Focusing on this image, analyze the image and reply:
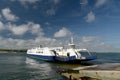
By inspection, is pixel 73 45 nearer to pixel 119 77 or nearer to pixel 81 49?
pixel 81 49

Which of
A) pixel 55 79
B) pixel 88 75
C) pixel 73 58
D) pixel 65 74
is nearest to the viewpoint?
pixel 88 75

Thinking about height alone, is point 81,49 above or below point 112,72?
above

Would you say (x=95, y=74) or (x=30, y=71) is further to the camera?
(x=30, y=71)

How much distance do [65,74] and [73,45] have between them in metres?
46.7

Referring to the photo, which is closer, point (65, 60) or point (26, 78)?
point (26, 78)

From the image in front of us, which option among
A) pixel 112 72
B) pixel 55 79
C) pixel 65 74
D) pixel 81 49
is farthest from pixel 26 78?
pixel 81 49

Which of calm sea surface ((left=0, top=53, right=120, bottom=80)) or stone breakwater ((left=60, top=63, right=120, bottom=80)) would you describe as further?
calm sea surface ((left=0, top=53, right=120, bottom=80))

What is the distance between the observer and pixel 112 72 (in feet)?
61.5

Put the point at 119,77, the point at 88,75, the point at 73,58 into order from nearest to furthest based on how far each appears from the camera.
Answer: the point at 119,77, the point at 88,75, the point at 73,58

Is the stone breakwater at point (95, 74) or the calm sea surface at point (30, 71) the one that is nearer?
the stone breakwater at point (95, 74)

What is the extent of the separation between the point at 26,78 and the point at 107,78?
18.8 meters

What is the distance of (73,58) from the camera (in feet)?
204

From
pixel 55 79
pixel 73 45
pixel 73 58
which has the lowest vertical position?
pixel 55 79

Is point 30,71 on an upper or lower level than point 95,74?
lower
